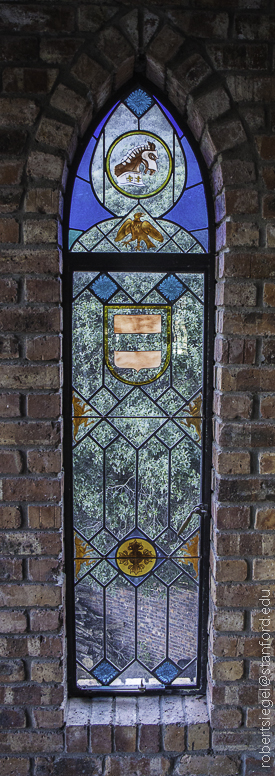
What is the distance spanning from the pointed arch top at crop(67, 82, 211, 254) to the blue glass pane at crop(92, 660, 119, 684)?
4.80ft

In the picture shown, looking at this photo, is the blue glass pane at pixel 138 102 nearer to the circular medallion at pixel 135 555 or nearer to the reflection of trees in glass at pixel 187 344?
the reflection of trees in glass at pixel 187 344

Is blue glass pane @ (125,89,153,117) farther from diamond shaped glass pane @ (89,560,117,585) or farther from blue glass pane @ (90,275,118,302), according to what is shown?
diamond shaped glass pane @ (89,560,117,585)

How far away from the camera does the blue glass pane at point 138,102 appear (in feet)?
5.08

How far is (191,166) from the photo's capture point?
61.6 inches

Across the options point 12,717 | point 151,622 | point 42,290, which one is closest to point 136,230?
point 42,290

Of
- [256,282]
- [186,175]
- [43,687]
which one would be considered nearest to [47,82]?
[186,175]

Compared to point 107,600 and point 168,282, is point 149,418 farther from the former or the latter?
point 107,600

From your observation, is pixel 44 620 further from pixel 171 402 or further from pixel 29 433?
pixel 171 402

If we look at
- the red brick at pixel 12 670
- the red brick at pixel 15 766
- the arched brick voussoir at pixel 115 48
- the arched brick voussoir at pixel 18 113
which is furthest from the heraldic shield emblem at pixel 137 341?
the red brick at pixel 15 766

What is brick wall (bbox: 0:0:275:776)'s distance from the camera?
55.6 inches

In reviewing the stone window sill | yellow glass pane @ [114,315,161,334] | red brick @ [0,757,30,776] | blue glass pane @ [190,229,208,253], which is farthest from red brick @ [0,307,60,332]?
red brick @ [0,757,30,776]

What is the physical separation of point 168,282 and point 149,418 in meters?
0.46

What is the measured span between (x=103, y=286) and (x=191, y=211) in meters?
0.39

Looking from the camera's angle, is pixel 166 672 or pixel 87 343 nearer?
pixel 87 343
